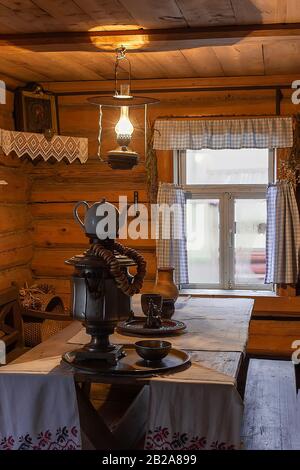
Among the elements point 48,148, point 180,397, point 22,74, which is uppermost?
point 22,74

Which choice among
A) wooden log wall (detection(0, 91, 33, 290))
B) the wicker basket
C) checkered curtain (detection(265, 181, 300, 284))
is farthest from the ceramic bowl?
wooden log wall (detection(0, 91, 33, 290))

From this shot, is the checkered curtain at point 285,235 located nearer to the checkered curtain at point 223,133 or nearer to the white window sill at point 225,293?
the white window sill at point 225,293

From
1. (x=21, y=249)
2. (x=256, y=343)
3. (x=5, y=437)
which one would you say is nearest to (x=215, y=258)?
(x=256, y=343)

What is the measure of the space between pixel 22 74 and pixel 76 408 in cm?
348

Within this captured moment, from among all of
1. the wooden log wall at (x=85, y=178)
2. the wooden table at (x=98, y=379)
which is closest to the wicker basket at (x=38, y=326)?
the wooden log wall at (x=85, y=178)

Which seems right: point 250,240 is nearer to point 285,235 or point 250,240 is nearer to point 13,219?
point 285,235

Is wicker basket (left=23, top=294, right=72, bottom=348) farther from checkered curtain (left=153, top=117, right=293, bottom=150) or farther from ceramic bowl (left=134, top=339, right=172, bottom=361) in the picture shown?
ceramic bowl (left=134, top=339, right=172, bottom=361)

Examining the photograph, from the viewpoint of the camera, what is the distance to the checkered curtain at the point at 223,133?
201 inches

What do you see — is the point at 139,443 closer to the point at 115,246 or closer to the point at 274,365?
the point at 115,246

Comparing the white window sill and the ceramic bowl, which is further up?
the ceramic bowl

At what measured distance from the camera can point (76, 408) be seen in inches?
95.7

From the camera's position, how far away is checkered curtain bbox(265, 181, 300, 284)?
5.09 meters

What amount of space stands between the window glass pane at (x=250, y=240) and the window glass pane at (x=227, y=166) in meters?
0.22

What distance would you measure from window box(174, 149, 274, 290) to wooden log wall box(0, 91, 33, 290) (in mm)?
1436
